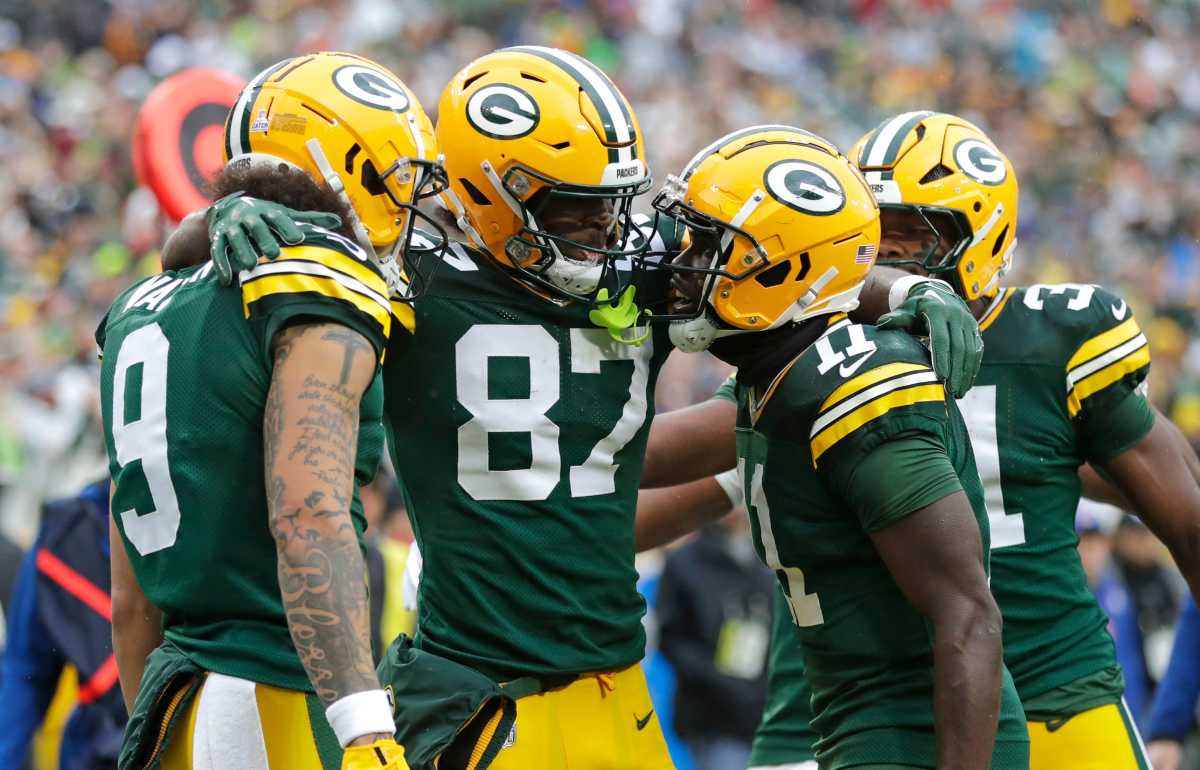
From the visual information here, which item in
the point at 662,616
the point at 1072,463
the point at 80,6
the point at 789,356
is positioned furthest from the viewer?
the point at 80,6

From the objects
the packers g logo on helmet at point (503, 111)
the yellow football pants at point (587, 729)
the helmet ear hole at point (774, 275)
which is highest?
the packers g logo on helmet at point (503, 111)

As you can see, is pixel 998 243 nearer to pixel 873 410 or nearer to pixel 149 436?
pixel 873 410

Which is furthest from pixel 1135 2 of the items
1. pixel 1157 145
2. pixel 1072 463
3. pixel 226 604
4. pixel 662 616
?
pixel 226 604

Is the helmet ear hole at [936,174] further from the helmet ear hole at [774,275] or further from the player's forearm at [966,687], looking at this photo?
the player's forearm at [966,687]

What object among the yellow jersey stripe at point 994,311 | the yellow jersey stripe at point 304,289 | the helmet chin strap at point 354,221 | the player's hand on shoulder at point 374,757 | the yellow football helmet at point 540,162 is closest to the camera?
the player's hand on shoulder at point 374,757

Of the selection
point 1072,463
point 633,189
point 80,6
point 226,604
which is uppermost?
point 80,6

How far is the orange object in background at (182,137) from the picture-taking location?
17.9 feet

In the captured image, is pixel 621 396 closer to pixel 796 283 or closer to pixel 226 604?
pixel 796 283

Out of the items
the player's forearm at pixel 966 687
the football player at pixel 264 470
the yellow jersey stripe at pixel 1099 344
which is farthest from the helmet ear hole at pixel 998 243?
the football player at pixel 264 470

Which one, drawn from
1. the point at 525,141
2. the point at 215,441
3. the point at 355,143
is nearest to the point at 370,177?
the point at 355,143

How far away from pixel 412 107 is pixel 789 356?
3.30 ft

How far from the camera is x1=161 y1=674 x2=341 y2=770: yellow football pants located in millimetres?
3023

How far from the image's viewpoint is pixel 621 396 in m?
3.68

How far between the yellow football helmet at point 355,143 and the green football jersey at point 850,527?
880 mm
